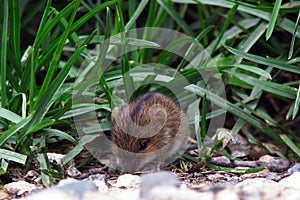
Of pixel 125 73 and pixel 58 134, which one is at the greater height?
pixel 125 73

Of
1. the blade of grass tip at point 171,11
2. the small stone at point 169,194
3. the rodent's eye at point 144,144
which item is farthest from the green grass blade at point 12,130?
the blade of grass tip at point 171,11

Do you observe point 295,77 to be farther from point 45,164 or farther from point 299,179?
point 45,164

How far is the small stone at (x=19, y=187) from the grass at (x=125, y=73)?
8 cm

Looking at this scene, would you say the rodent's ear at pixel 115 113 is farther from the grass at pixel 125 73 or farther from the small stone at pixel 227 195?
the small stone at pixel 227 195

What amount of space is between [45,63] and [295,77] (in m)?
1.91

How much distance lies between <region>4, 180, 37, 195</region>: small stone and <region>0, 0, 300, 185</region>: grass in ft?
0.28

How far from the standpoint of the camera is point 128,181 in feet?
10.5

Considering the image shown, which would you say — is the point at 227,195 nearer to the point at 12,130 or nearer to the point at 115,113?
the point at 12,130

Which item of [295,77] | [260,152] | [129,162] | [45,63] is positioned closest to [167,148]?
[129,162]

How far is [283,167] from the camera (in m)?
3.69

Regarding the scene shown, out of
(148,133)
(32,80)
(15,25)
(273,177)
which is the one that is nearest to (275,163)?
(273,177)

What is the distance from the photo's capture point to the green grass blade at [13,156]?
314cm

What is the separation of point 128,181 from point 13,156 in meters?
0.60

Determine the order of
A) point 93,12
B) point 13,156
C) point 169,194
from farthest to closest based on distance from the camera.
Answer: point 93,12 → point 13,156 → point 169,194
